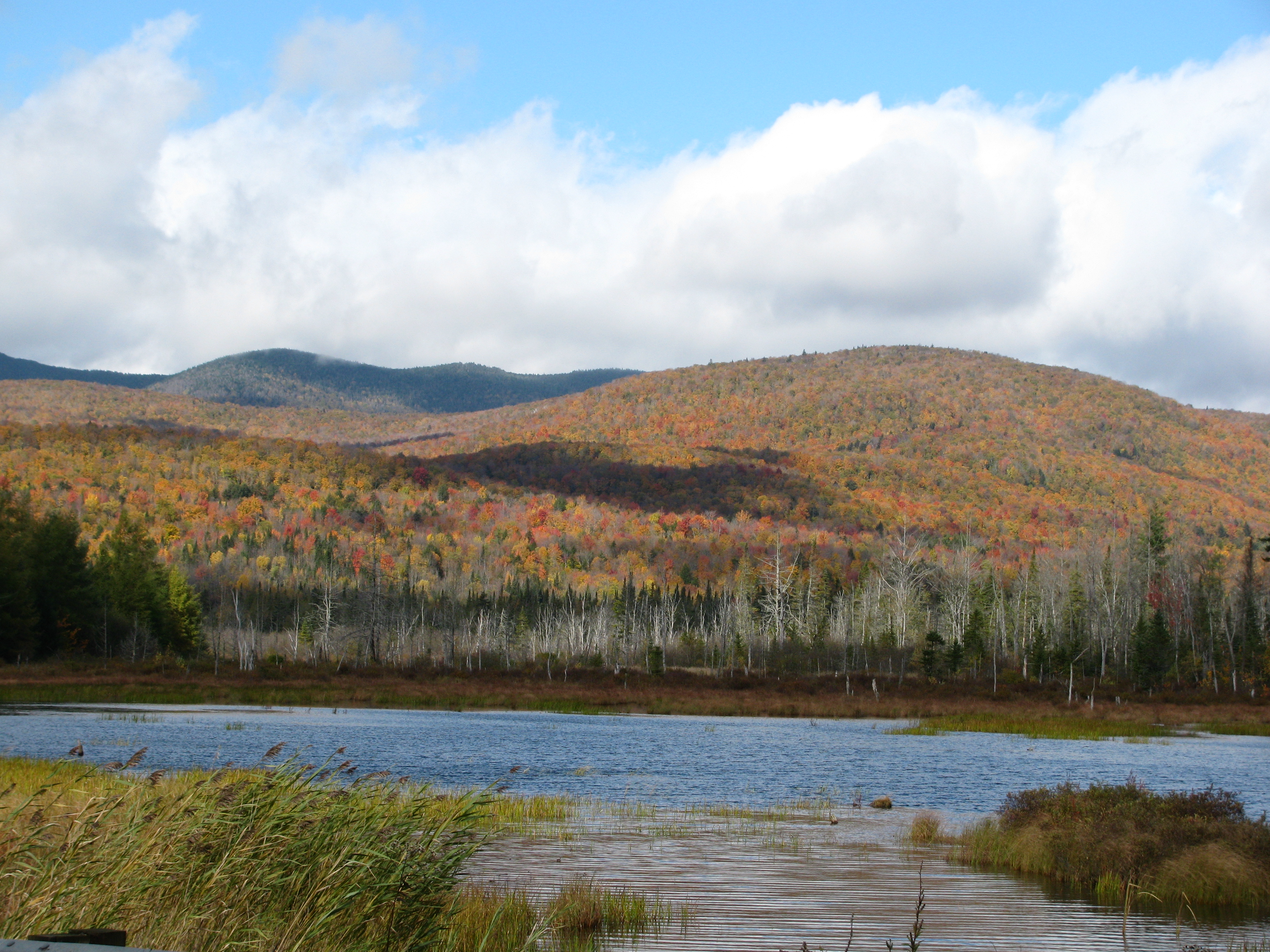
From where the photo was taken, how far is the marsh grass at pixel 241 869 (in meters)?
7.36

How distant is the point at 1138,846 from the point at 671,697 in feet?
182

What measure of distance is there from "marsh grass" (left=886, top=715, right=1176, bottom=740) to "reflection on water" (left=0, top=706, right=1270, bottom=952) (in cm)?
174

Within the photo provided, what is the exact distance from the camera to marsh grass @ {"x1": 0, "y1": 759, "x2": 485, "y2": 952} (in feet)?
24.2

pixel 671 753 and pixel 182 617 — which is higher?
pixel 182 617

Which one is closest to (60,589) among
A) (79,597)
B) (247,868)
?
(79,597)

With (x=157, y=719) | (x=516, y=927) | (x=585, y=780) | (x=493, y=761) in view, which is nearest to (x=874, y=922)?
(x=516, y=927)

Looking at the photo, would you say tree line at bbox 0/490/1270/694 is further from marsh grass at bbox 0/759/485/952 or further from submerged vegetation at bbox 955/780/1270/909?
marsh grass at bbox 0/759/485/952

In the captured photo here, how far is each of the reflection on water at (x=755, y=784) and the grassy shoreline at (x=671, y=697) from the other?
3810mm

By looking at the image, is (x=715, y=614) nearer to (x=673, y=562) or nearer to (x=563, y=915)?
(x=673, y=562)

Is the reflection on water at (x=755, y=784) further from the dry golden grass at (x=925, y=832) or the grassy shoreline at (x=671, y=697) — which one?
the grassy shoreline at (x=671, y=697)

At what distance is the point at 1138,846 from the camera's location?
17.2m

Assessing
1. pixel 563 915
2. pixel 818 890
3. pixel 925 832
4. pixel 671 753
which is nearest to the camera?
pixel 563 915

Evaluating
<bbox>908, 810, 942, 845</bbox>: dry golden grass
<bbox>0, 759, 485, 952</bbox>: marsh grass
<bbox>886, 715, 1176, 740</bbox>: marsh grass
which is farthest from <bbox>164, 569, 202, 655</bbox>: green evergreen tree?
<bbox>0, 759, 485, 952</bbox>: marsh grass

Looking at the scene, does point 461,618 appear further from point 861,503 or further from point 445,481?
point 861,503
